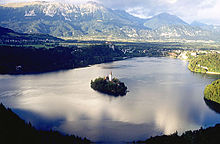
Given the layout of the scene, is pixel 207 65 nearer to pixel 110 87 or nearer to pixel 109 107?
pixel 110 87

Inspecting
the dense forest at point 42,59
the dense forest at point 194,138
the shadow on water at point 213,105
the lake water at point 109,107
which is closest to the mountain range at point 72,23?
the dense forest at point 42,59

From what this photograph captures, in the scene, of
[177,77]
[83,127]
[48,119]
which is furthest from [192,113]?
[177,77]

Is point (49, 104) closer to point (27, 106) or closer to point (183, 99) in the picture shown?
point (27, 106)

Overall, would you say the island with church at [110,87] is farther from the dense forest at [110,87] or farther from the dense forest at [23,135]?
the dense forest at [23,135]

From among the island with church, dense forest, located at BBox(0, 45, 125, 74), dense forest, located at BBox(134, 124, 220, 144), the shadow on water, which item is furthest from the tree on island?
dense forest, located at BBox(0, 45, 125, 74)

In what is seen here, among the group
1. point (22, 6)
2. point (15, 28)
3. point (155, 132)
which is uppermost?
point (22, 6)

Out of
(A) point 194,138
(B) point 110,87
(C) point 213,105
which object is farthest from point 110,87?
(A) point 194,138

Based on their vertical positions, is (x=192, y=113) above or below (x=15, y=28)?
below
